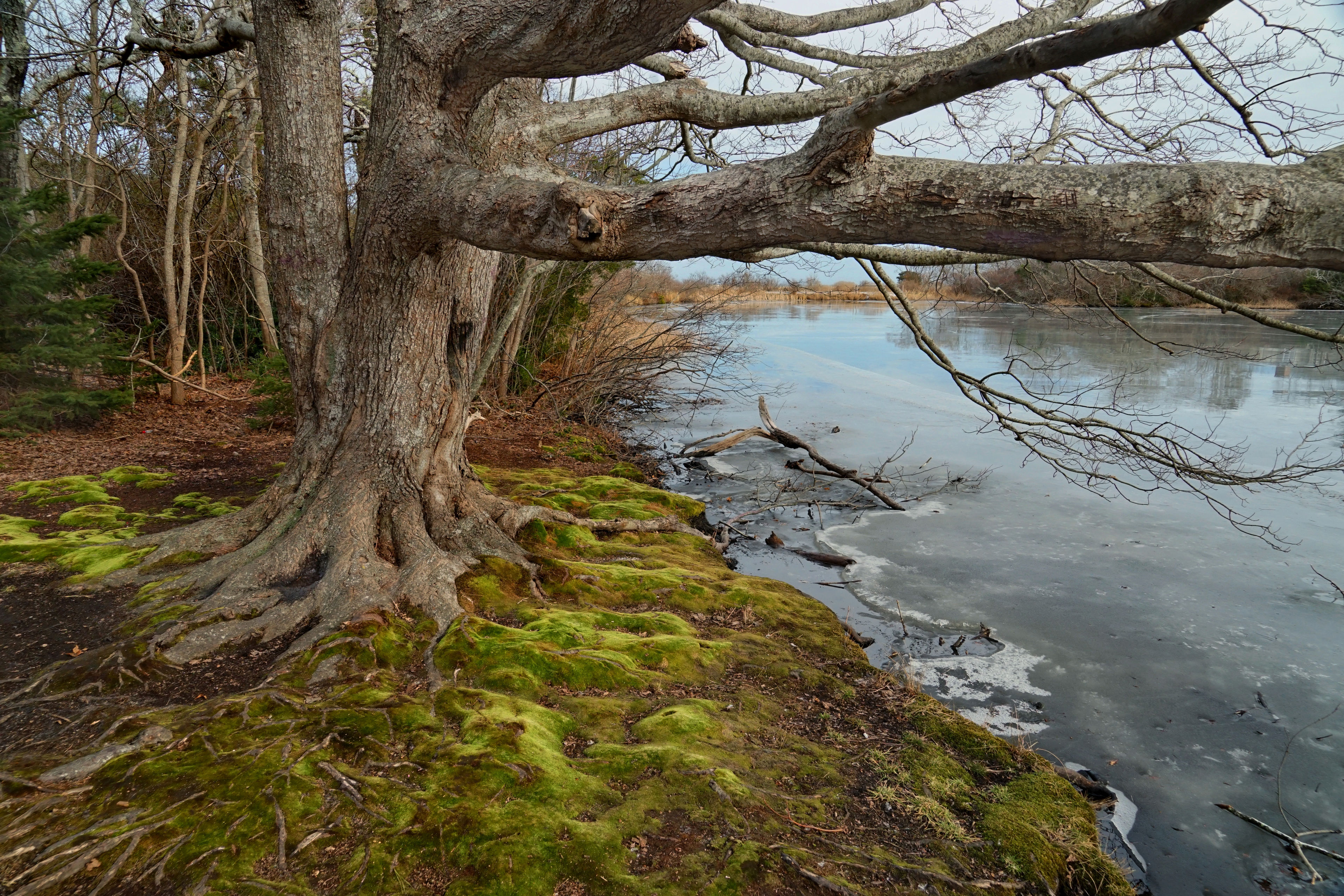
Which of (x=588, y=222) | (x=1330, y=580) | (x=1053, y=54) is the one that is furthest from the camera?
(x=1330, y=580)

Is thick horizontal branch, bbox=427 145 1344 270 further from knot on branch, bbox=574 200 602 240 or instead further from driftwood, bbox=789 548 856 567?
driftwood, bbox=789 548 856 567

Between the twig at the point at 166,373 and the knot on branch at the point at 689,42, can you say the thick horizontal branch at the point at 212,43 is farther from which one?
the twig at the point at 166,373

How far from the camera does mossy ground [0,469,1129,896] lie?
8.41 ft

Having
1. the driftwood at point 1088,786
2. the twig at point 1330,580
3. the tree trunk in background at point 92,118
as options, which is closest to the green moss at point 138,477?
→ the tree trunk in background at point 92,118

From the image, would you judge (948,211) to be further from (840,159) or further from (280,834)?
(280,834)

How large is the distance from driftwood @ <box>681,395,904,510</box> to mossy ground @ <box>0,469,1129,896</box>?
13.9ft

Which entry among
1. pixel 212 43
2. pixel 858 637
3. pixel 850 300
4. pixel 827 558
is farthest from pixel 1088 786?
pixel 850 300

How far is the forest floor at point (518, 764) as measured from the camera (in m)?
2.58

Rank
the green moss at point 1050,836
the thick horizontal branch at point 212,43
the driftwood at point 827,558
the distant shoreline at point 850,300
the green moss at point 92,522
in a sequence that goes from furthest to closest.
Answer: the driftwood at point 827,558, the distant shoreline at point 850,300, the thick horizontal branch at point 212,43, the green moss at point 92,522, the green moss at point 1050,836

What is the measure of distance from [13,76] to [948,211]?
11.1 metres

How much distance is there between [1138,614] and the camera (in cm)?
607

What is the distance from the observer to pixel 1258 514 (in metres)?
8.03

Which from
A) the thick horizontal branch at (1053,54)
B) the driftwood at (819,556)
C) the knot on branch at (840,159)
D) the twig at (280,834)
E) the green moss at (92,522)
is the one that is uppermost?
the thick horizontal branch at (1053,54)

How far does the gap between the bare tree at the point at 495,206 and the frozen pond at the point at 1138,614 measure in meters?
1.59
